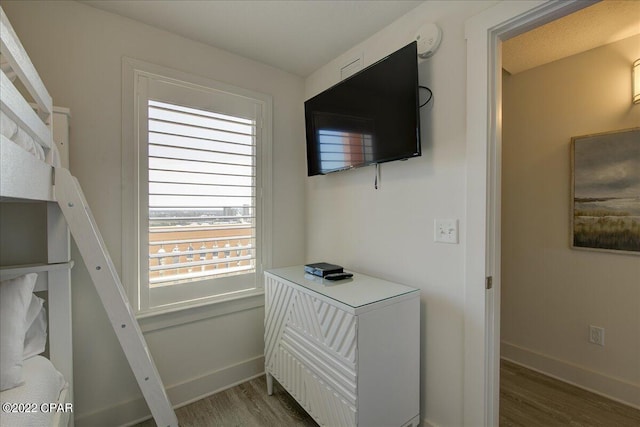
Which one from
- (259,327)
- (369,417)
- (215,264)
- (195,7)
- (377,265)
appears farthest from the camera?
(259,327)

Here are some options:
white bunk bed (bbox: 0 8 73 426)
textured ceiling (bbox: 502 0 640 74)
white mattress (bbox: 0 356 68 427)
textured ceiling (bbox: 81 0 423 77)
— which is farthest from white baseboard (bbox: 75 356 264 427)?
textured ceiling (bbox: 502 0 640 74)

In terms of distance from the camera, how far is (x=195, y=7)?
1.64 meters

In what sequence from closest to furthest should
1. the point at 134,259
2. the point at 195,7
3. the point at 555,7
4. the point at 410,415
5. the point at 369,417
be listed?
the point at 555,7 < the point at 369,417 < the point at 410,415 < the point at 195,7 < the point at 134,259

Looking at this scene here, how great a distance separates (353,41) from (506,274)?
7.38 feet

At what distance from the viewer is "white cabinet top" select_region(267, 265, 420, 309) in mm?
1393

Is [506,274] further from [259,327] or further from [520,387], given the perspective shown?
[259,327]

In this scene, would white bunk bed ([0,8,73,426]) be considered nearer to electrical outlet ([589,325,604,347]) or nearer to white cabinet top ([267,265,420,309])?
white cabinet top ([267,265,420,309])

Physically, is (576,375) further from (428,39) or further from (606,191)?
(428,39)

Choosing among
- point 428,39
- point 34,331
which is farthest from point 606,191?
point 34,331

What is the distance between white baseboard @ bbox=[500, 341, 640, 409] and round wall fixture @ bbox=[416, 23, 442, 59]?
2.40 metres

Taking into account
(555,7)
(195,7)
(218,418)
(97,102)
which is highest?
(195,7)

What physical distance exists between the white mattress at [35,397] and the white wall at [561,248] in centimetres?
292

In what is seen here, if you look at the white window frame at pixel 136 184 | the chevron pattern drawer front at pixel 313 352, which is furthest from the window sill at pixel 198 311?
the chevron pattern drawer front at pixel 313 352

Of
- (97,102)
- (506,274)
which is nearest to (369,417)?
(506,274)
